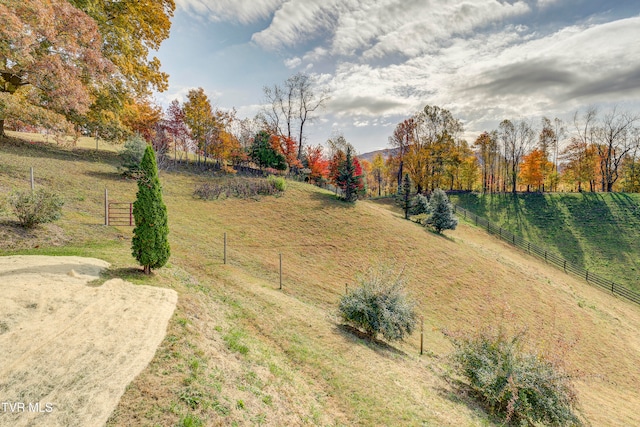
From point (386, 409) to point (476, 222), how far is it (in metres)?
41.8

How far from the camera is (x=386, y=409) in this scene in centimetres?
702

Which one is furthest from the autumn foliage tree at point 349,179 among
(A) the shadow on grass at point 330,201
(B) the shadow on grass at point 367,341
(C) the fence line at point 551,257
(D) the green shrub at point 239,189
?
(B) the shadow on grass at point 367,341

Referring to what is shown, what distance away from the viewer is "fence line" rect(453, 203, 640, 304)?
2703 cm

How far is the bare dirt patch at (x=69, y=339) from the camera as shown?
4262 millimetres

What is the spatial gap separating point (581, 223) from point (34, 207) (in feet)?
182

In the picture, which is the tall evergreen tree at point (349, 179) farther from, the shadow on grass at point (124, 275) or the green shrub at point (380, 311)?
the shadow on grass at point (124, 275)

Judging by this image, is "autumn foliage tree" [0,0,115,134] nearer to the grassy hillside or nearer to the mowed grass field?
the mowed grass field

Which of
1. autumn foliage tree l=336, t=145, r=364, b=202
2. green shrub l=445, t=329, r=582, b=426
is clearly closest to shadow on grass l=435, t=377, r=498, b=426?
green shrub l=445, t=329, r=582, b=426

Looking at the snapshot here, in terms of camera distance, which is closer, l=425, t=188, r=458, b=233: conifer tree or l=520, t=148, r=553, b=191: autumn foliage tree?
l=425, t=188, r=458, b=233: conifer tree

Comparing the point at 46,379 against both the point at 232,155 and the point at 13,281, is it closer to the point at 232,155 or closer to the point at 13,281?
the point at 13,281

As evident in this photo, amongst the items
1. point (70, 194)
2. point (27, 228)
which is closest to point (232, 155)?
point (70, 194)

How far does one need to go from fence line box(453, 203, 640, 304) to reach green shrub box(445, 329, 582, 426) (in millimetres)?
27574

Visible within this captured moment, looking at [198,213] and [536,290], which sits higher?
[198,213]

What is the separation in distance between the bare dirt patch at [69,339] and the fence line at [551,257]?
37.9 meters
